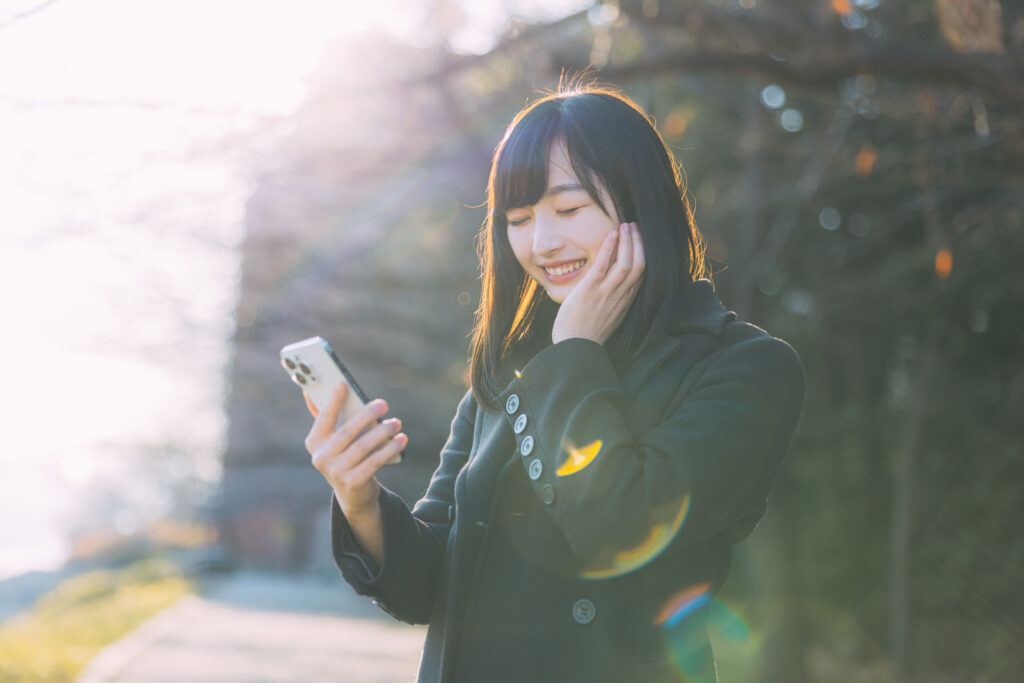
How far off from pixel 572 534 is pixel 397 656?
10875mm

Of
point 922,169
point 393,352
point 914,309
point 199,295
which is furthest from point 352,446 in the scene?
point 393,352

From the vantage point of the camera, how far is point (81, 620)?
42.1 feet

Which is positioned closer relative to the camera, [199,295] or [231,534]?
[199,295]

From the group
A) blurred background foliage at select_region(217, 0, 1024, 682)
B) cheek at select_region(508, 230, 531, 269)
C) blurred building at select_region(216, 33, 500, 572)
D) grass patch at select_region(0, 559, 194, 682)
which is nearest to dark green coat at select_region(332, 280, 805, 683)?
cheek at select_region(508, 230, 531, 269)

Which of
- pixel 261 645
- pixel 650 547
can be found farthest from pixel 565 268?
pixel 261 645

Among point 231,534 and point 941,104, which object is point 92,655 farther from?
point 231,534

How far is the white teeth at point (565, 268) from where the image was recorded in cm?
177

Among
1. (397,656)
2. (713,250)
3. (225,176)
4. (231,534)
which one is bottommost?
(231,534)

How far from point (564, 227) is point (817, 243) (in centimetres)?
891

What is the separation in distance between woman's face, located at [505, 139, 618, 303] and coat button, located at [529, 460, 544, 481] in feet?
1.11

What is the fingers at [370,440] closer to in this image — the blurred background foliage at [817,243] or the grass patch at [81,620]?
the blurred background foliage at [817,243]

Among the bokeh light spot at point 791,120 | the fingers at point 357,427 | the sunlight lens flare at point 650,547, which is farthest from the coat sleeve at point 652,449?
the bokeh light spot at point 791,120

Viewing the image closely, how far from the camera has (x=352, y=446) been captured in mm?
1666

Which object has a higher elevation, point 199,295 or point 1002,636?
point 199,295
